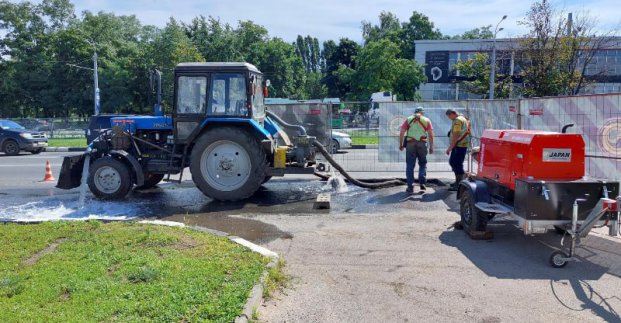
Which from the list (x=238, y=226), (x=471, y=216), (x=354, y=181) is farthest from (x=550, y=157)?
(x=354, y=181)

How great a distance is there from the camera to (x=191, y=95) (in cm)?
964

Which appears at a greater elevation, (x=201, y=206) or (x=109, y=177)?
(x=109, y=177)

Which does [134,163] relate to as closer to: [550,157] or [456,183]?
[456,183]

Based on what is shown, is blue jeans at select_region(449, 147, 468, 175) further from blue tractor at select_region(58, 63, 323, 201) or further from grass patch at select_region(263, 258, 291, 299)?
grass patch at select_region(263, 258, 291, 299)

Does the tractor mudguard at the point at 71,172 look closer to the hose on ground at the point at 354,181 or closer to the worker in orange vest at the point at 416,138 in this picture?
the hose on ground at the point at 354,181

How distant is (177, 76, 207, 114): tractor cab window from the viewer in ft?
31.4

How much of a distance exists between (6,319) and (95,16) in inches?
2441

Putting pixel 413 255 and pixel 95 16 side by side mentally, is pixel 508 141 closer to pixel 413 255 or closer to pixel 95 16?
pixel 413 255

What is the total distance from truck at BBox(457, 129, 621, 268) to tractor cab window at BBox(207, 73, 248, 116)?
14.6 feet

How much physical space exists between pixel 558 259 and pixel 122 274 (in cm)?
470

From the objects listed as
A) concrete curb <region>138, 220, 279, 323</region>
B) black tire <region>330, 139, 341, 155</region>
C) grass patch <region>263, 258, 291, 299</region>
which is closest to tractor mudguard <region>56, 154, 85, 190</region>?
concrete curb <region>138, 220, 279, 323</region>

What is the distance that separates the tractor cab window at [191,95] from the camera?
959 cm

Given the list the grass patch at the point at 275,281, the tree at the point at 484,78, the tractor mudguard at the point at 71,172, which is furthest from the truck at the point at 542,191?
the tree at the point at 484,78

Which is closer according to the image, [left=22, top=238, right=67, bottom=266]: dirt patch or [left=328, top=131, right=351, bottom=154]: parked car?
[left=22, top=238, right=67, bottom=266]: dirt patch
